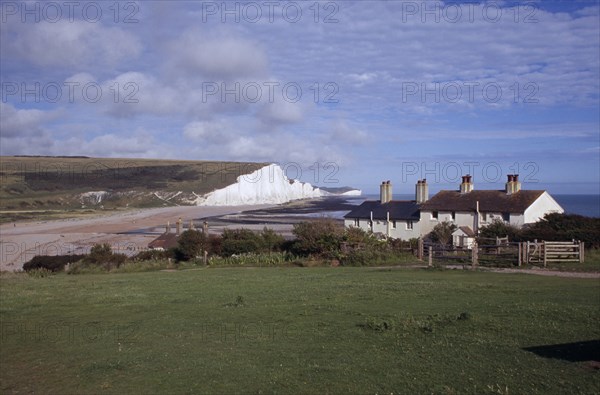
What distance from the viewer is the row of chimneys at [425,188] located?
4553cm

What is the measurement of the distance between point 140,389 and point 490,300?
10355 millimetres

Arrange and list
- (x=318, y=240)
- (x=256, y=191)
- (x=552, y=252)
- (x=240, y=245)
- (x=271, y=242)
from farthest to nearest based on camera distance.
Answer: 1. (x=256, y=191)
2. (x=271, y=242)
3. (x=240, y=245)
4. (x=318, y=240)
5. (x=552, y=252)

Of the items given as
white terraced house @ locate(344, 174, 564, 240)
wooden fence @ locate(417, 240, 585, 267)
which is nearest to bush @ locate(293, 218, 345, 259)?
wooden fence @ locate(417, 240, 585, 267)

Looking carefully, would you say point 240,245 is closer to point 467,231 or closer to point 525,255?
point 525,255

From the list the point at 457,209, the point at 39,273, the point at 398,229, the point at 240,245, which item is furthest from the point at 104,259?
the point at 457,209

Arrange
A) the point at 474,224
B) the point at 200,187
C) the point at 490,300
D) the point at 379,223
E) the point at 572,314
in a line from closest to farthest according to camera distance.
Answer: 1. the point at 572,314
2. the point at 490,300
3. the point at 474,224
4. the point at 379,223
5. the point at 200,187

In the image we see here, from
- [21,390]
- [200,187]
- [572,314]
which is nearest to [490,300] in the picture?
[572,314]

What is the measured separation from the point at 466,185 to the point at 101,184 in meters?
102

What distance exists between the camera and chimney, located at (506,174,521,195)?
45406 millimetres

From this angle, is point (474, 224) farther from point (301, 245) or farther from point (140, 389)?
point (140, 389)

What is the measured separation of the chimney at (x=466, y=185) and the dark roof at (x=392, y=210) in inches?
164

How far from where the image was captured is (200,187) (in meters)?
140

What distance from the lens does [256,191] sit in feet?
502

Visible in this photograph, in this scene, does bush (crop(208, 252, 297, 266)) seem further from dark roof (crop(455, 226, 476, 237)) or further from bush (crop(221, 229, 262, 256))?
dark roof (crop(455, 226, 476, 237))
